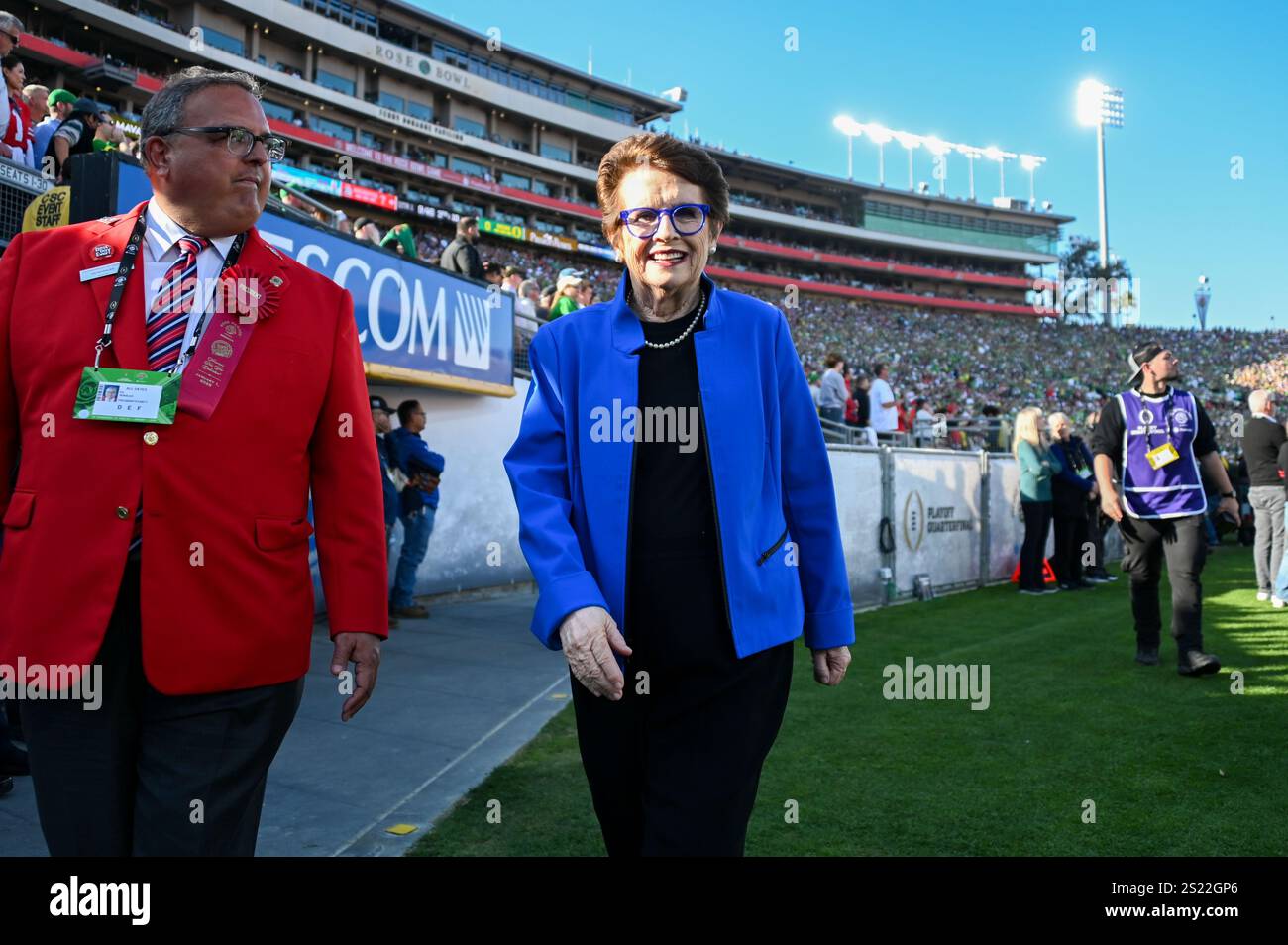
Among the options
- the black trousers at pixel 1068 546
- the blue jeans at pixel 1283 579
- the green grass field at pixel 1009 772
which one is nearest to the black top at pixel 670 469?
the green grass field at pixel 1009 772

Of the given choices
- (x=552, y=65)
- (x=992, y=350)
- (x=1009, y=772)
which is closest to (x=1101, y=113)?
(x=992, y=350)

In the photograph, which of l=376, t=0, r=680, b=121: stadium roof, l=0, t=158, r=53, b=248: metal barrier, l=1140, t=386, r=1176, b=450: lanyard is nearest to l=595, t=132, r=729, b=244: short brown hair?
l=0, t=158, r=53, b=248: metal barrier

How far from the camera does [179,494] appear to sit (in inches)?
70.1

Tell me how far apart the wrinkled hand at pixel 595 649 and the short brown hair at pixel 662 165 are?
883mm

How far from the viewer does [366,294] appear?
26.7 ft

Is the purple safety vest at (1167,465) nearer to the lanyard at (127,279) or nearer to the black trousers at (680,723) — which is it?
the black trousers at (680,723)

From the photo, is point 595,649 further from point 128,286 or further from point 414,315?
point 414,315

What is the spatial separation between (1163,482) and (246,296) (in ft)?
18.0

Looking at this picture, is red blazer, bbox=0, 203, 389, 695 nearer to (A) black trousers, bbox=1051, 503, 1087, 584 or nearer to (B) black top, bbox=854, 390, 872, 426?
(A) black trousers, bbox=1051, 503, 1087, 584

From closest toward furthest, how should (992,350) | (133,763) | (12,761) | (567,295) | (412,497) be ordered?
(133,763)
(12,761)
(412,497)
(567,295)
(992,350)

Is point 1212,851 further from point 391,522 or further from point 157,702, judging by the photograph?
point 391,522

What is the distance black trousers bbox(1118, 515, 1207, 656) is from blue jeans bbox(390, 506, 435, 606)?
562cm
